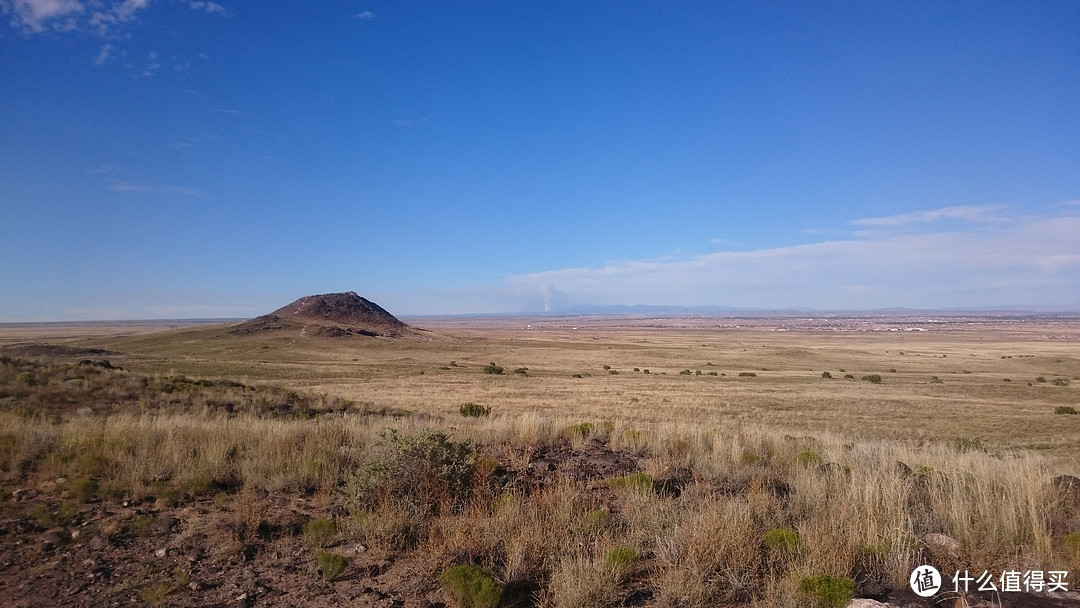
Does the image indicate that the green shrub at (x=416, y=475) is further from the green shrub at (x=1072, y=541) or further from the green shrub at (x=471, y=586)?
the green shrub at (x=1072, y=541)

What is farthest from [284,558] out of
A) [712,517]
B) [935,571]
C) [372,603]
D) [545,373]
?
[545,373]

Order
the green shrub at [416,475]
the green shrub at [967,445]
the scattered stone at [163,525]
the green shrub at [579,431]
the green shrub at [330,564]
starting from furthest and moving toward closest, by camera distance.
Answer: the green shrub at [967,445]
the green shrub at [579,431]
the green shrub at [416,475]
the scattered stone at [163,525]
the green shrub at [330,564]

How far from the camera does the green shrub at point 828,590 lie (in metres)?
4.14

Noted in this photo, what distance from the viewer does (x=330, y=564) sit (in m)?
5.00

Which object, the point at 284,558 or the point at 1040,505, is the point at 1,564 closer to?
the point at 284,558

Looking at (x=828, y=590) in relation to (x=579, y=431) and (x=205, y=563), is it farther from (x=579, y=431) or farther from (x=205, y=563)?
(x=579, y=431)

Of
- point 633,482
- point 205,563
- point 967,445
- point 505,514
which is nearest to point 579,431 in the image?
point 633,482

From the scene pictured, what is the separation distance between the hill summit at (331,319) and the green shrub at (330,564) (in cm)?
7671

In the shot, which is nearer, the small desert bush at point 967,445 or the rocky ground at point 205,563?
the rocky ground at point 205,563

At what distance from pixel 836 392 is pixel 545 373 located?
24.0 metres

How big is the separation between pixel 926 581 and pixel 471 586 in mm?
3748

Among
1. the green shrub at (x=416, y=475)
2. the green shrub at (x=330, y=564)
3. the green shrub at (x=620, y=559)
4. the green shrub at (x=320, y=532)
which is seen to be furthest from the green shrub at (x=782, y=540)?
the green shrub at (x=320, y=532)

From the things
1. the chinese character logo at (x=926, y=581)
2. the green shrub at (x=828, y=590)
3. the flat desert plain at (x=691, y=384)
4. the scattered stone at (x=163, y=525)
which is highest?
the green shrub at (x=828, y=590)

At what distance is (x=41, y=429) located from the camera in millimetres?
9180
